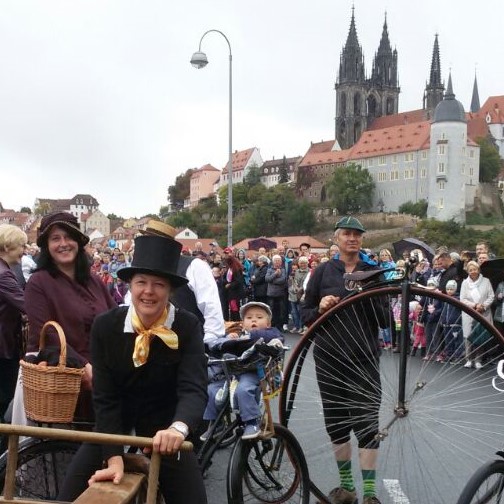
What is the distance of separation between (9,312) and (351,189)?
109410mm

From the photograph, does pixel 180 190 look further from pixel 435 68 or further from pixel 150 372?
pixel 150 372

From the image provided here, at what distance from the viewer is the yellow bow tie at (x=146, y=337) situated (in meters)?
3.21

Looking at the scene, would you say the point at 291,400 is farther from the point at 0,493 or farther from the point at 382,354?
the point at 0,493

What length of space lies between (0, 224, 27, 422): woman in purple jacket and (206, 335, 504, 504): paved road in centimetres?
186

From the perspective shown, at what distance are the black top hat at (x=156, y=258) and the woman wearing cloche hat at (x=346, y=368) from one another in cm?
173

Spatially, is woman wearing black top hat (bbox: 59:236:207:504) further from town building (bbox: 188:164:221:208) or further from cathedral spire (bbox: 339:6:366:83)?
town building (bbox: 188:164:221:208)

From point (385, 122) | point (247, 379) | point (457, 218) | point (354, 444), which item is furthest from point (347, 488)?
point (385, 122)

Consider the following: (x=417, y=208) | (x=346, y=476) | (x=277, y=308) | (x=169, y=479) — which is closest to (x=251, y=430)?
(x=346, y=476)

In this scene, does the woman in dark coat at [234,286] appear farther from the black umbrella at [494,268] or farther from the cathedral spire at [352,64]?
the cathedral spire at [352,64]

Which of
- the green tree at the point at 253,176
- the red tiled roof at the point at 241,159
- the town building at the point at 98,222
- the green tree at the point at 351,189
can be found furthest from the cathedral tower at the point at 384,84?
the town building at the point at 98,222

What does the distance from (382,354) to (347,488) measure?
0.99m

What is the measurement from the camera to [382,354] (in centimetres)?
505

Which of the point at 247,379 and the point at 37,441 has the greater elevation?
the point at 247,379

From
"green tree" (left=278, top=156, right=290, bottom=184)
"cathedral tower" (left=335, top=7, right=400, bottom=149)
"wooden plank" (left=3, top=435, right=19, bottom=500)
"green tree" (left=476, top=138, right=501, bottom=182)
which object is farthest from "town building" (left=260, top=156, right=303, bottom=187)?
"wooden plank" (left=3, top=435, right=19, bottom=500)
